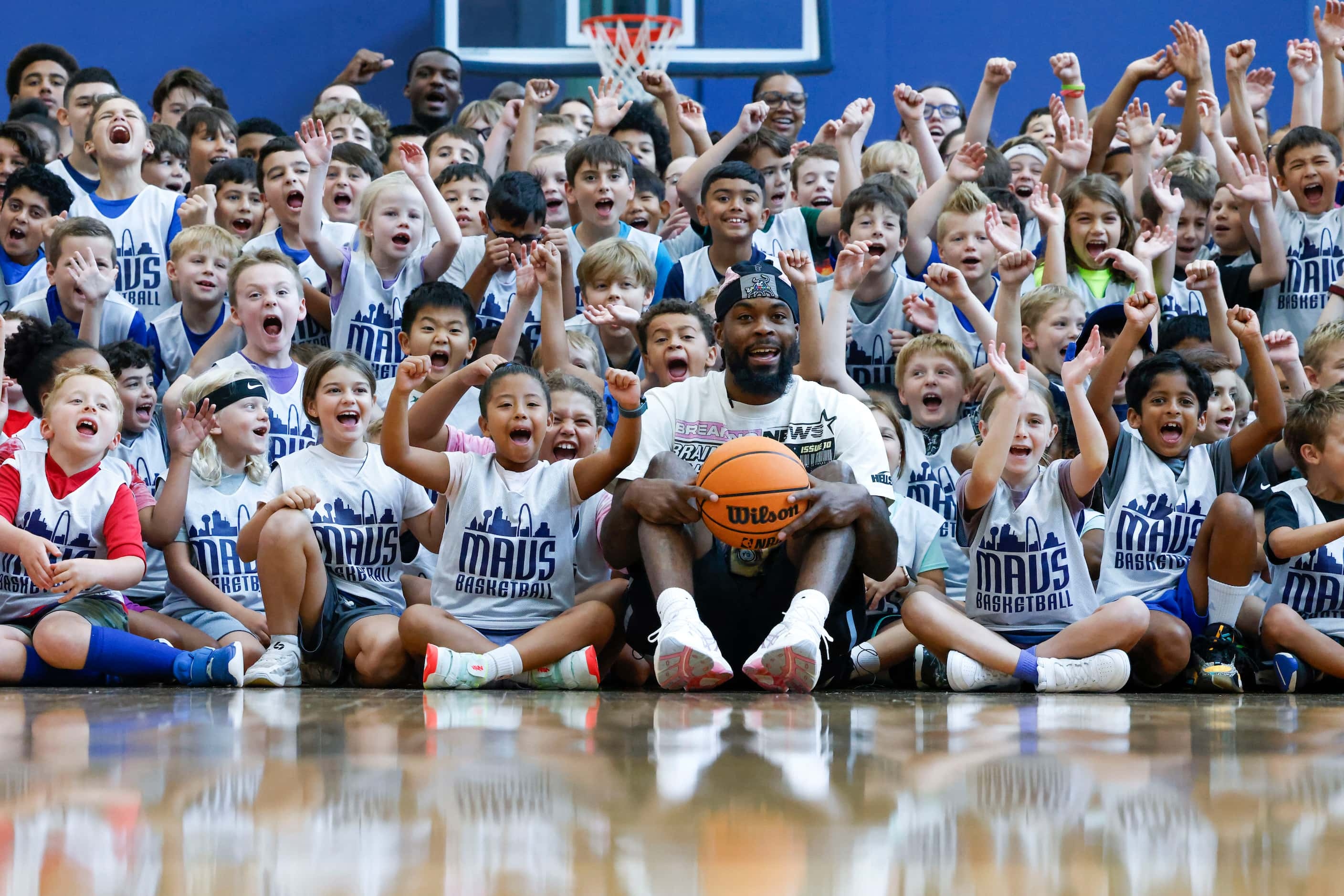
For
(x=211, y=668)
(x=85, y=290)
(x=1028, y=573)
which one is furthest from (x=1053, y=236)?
(x=85, y=290)

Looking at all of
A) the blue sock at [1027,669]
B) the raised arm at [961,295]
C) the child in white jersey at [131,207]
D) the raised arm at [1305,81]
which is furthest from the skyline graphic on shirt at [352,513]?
the raised arm at [1305,81]

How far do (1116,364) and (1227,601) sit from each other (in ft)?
2.88

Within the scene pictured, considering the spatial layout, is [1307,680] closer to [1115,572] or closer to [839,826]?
[1115,572]

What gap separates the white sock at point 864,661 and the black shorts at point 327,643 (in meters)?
1.40

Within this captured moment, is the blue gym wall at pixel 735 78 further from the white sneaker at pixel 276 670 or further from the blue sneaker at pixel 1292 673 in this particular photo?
the white sneaker at pixel 276 670

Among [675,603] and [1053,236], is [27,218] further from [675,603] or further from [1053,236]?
[1053,236]

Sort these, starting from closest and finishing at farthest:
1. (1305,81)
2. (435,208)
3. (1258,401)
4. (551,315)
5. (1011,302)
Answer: (1258,401)
(551,315)
(1011,302)
(435,208)
(1305,81)

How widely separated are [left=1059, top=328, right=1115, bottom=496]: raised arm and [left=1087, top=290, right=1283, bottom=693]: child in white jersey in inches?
13.8

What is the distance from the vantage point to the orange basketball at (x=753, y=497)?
3.62 metres

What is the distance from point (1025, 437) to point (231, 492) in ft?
8.38

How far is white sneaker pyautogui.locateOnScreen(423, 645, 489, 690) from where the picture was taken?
12.4 ft

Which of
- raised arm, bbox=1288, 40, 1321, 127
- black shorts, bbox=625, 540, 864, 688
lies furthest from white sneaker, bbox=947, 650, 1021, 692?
raised arm, bbox=1288, 40, 1321, 127

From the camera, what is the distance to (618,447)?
397 centimetres

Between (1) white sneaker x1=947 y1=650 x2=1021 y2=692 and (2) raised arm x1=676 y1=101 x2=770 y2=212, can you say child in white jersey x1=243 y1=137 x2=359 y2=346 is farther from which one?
(1) white sneaker x1=947 y1=650 x2=1021 y2=692
